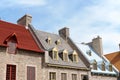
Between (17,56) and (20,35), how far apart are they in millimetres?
4165

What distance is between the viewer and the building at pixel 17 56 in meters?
30.4

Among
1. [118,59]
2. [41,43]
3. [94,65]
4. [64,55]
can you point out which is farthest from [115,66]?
[41,43]

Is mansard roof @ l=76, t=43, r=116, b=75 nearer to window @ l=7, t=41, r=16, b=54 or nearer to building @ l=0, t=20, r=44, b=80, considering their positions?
building @ l=0, t=20, r=44, b=80

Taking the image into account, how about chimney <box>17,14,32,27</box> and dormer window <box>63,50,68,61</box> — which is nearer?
dormer window <box>63,50,68,61</box>

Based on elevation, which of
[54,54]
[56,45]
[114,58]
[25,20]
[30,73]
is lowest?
[30,73]

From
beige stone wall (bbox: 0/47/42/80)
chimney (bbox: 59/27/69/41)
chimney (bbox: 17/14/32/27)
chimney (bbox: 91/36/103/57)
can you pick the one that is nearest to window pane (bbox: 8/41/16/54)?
beige stone wall (bbox: 0/47/42/80)

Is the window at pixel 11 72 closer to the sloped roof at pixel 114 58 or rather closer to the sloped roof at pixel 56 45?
the sloped roof at pixel 56 45

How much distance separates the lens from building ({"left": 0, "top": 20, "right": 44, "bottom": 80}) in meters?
30.4

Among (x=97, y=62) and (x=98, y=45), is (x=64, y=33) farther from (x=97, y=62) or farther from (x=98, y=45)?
(x=98, y=45)

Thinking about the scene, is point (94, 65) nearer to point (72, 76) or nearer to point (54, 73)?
point (72, 76)

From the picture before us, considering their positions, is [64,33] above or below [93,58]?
above

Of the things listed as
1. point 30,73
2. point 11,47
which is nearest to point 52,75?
point 30,73

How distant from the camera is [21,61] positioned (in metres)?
31.9

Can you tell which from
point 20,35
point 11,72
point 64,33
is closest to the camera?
point 11,72
